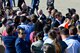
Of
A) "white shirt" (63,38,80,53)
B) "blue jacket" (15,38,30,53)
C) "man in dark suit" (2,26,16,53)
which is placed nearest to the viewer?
"white shirt" (63,38,80,53)

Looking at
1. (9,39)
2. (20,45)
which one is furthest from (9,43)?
(20,45)

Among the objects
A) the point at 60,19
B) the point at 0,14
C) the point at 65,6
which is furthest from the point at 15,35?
the point at 65,6

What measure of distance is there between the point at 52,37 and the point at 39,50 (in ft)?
1.67

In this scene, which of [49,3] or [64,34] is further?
[49,3]

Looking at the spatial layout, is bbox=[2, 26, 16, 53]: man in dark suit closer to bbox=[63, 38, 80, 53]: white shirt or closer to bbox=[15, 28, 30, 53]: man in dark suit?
bbox=[15, 28, 30, 53]: man in dark suit

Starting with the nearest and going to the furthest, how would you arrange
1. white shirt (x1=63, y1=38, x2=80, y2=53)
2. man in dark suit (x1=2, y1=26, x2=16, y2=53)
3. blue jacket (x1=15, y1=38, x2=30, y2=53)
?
white shirt (x1=63, y1=38, x2=80, y2=53) < blue jacket (x1=15, y1=38, x2=30, y2=53) < man in dark suit (x1=2, y1=26, x2=16, y2=53)

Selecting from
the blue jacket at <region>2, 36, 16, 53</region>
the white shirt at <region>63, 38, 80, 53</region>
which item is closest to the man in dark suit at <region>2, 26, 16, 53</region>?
the blue jacket at <region>2, 36, 16, 53</region>

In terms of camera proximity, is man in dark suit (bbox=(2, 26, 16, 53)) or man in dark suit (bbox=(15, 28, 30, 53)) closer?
man in dark suit (bbox=(15, 28, 30, 53))

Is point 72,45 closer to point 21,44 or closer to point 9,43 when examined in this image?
point 21,44

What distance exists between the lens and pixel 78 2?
2386cm

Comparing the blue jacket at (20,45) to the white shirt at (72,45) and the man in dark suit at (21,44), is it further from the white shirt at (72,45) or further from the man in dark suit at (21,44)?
the white shirt at (72,45)

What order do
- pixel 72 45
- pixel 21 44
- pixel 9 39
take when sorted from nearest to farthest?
pixel 72 45 → pixel 21 44 → pixel 9 39

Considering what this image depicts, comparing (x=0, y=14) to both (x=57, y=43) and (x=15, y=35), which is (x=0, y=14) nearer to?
(x=15, y=35)

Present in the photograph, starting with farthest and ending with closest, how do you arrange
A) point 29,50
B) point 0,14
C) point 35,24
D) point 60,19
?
1. point 0,14
2. point 60,19
3. point 35,24
4. point 29,50
